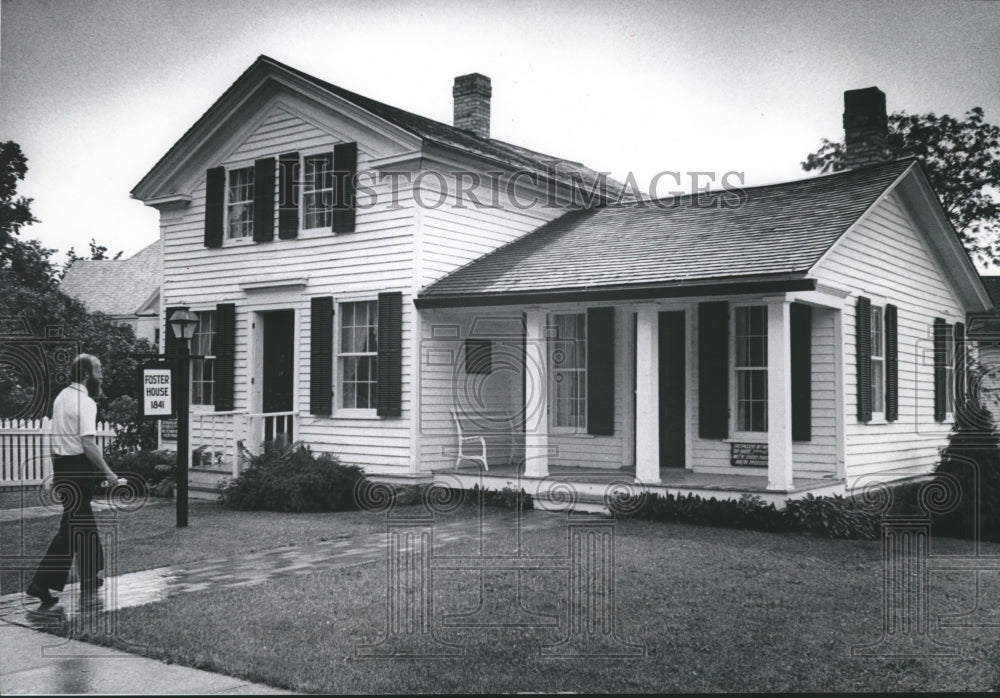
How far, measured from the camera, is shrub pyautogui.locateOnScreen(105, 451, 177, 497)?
598 inches

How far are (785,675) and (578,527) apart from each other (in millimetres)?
5848

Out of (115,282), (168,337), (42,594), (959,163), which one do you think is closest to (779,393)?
(42,594)

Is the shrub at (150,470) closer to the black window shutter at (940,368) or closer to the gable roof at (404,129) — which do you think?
the gable roof at (404,129)

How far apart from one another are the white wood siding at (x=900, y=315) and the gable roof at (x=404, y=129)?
18.3ft

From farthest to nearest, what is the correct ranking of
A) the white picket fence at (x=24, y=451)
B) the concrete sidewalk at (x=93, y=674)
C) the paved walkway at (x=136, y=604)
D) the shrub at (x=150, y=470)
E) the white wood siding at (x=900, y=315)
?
the white picket fence at (x=24, y=451), the shrub at (x=150, y=470), the white wood siding at (x=900, y=315), the paved walkway at (x=136, y=604), the concrete sidewalk at (x=93, y=674)

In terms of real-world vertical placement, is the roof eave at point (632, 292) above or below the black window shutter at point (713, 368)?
above

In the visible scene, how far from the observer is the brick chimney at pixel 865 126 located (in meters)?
15.3

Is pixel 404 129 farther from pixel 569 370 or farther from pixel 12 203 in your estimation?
pixel 12 203

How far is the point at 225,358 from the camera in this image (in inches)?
628

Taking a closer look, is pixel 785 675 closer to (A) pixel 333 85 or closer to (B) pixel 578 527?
(B) pixel 578 527

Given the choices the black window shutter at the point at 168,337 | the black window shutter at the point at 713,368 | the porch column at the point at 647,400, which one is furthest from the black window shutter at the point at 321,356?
the black window shutter at the point at 713,368

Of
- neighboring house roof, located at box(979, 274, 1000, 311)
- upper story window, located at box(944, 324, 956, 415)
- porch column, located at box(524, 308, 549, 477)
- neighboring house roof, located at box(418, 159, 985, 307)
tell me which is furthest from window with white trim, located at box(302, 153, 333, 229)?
neighboring house roof, located at box(979, 274, 1000, 311)

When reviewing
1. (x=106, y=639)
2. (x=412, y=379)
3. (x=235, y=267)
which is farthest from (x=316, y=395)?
(x=106, y=639)

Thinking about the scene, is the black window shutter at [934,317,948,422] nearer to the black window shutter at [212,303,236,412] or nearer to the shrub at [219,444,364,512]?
the shrub at [219,444,364,512]
